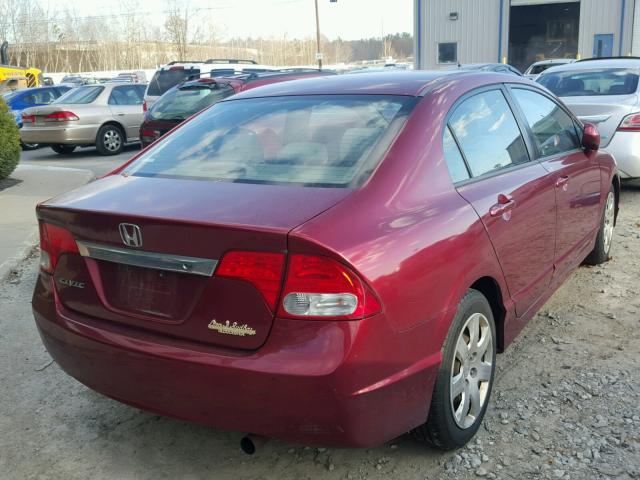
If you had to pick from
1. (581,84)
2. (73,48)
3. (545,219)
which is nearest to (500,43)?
(581,84)

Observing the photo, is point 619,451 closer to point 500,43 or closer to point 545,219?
point 545,219

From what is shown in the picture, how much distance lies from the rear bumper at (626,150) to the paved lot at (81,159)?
8.62m

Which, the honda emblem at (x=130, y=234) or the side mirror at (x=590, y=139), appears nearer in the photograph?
the honda emblem at (x=130, y=234)

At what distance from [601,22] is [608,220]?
28011 mm

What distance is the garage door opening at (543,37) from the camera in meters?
35.9

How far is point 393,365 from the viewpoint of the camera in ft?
7.95

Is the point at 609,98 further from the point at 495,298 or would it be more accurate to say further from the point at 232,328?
the point at 232,328

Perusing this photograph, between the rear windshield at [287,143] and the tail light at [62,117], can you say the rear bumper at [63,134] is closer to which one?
the tail light at [62,117]

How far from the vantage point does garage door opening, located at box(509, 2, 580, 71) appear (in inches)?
1414

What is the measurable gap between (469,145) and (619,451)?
155 cm

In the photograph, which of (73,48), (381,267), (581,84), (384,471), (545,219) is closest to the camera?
(381,267)

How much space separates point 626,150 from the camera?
7488 mm

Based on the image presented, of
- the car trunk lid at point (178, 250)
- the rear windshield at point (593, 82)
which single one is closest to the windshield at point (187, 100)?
the rear windshield at point (593, 82)

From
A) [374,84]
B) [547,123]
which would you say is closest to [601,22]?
[547,123]
